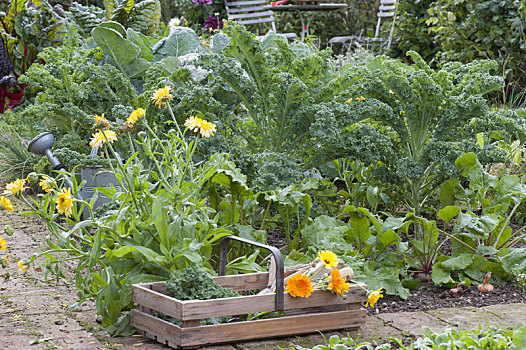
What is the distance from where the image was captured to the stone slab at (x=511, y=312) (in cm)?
258

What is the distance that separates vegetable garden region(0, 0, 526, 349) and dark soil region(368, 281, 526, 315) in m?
0.02

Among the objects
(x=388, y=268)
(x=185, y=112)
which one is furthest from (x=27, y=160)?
(x=388, y=268)

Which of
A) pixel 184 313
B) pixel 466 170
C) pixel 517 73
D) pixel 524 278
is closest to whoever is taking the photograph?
pixel 184 313

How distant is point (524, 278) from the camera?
282 cm

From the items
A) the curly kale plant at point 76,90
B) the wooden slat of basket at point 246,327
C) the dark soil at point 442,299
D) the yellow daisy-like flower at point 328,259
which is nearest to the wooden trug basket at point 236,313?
the wooden slat of basket at point 246,327

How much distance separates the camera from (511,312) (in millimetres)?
2680

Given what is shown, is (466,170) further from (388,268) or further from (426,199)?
(388,268)

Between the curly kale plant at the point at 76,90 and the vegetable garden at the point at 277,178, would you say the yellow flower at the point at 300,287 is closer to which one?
the vegetable garden at the point at 277,178

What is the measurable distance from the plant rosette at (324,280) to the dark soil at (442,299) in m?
0.31

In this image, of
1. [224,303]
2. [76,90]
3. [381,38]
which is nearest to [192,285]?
[224,303]

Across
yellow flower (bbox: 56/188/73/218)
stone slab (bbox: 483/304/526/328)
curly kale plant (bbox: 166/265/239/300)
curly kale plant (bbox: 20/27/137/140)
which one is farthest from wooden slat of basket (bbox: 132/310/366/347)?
curly kale plant (bbox: 20/27/137/140)

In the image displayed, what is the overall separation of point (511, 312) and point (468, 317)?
7.8 inches

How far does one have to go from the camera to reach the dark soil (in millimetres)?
2824

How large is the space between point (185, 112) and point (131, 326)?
140cm
